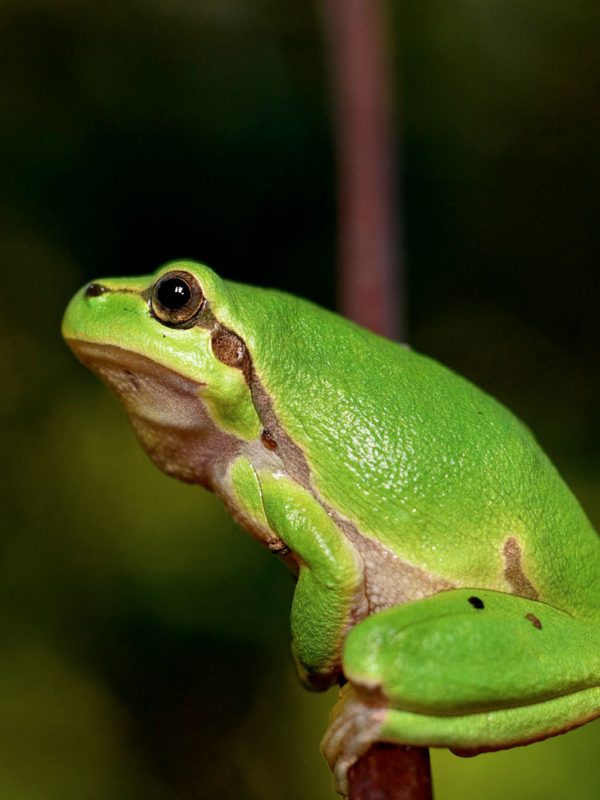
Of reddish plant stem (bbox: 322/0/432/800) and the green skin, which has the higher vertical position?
reddish plant stem (bbox: 322/0/432/800)

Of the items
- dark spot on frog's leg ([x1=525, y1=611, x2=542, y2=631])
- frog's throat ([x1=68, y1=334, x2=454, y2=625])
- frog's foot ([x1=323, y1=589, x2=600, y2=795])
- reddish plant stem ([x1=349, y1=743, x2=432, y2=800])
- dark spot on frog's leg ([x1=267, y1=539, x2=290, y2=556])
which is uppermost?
frog's throat ([x1=68, y1=334, x2=454, y2=625])

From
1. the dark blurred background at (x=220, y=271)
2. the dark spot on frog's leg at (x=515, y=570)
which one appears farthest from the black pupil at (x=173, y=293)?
the dark blurred background at (x=220, y=271)

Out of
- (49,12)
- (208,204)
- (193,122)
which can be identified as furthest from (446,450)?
(49,12)

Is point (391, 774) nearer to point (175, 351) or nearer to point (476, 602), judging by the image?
point (476, 602)

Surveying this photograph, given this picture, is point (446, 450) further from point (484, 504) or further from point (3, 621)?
point (3, 621)

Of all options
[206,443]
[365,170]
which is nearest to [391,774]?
[206,443]

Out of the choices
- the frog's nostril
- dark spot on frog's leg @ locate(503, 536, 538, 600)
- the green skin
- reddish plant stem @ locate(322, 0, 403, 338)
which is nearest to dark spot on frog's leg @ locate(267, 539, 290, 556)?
the green skin

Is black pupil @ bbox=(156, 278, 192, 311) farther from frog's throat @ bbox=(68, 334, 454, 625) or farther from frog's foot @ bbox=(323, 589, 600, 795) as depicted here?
frog's foot @ bbox=(323, 589, 600, 795)
